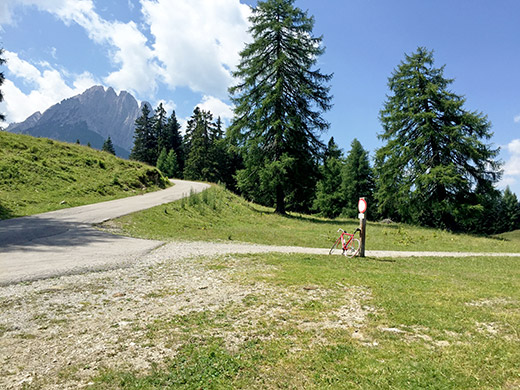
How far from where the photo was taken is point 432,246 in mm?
16516

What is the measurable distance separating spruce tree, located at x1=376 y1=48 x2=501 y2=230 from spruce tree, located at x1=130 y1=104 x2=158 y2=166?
62.4 meters

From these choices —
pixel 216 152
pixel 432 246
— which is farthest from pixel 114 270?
pixel 216 152

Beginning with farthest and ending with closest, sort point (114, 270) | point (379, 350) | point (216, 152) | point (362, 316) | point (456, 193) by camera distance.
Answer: point (216, 152)
point (456, 193)
point (114, 270)
point (362, 316)
point (379, 350)

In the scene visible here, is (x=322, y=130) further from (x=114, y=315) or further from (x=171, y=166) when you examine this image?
(x=171, y=166)

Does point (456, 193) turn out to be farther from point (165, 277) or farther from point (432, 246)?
point (165, 277)

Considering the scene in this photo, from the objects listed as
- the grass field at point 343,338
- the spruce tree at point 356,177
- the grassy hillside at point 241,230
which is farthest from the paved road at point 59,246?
the spruce tree at point 356,177

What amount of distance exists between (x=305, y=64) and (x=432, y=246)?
1778 cm

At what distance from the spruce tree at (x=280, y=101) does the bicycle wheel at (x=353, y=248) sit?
1215cm

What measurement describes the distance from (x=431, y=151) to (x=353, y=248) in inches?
734

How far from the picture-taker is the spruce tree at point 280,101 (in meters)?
24.2

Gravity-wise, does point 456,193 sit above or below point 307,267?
above

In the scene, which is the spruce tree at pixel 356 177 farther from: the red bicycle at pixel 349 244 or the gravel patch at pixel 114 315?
the gravel patch at pixel 114 315

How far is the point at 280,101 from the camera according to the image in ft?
80.6

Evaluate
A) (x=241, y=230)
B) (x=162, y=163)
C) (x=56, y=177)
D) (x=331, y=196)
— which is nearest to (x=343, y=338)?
(x=241, y=230)
